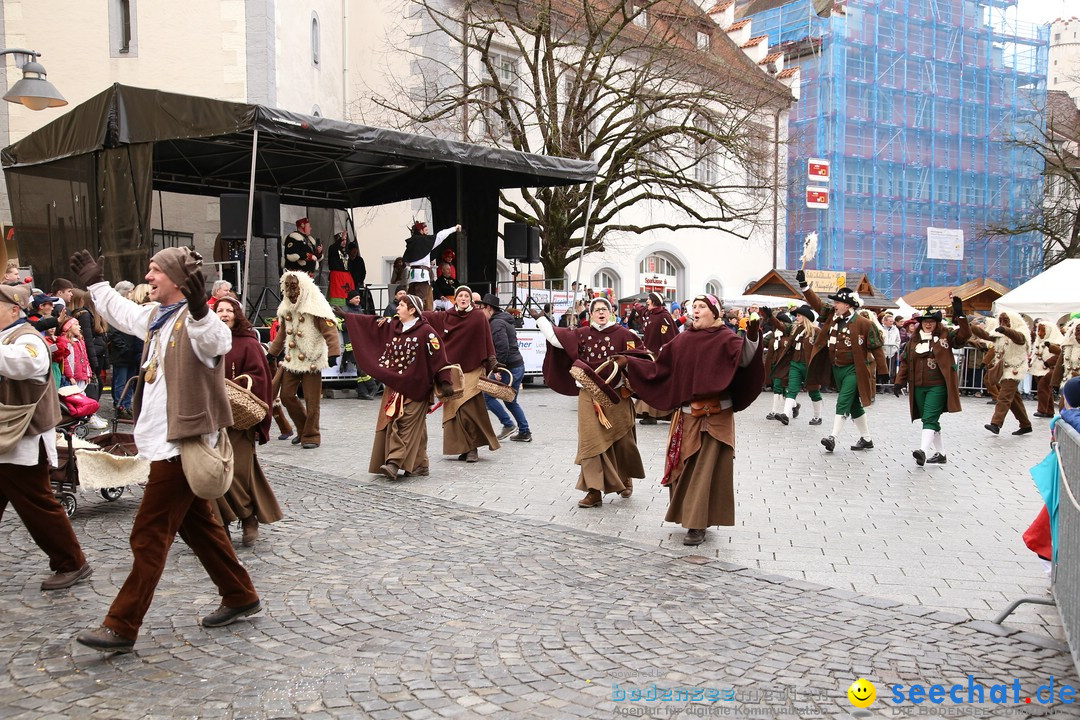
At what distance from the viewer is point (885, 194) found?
1619 inches

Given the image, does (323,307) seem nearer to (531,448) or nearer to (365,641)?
(531,448)

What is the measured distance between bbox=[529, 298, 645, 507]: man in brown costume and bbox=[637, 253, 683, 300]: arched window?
2394cm

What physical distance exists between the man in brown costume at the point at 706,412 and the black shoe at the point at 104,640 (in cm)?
367

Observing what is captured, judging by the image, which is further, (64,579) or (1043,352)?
(1043,352)

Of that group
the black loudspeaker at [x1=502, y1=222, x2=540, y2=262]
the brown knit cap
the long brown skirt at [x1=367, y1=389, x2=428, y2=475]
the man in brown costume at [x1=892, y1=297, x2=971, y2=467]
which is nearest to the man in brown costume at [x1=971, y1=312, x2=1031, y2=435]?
the man in brown costume at [x1=892, y1=297, x2=971, y2=467]

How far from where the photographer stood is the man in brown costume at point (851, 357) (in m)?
11.2

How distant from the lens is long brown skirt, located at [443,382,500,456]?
10.2 m

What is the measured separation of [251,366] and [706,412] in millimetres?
3144

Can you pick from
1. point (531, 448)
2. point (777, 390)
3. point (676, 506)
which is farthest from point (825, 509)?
point (777, 390)

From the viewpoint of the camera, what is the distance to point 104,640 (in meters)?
4.37

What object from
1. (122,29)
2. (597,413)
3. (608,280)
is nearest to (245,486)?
(597,413)

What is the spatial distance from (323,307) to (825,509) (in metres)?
5.93

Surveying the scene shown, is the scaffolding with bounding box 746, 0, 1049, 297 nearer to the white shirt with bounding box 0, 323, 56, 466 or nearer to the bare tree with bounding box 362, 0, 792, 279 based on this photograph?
the bare tree with bounding box 362, 0, 792, 279

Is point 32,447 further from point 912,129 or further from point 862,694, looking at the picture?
point 912,129
